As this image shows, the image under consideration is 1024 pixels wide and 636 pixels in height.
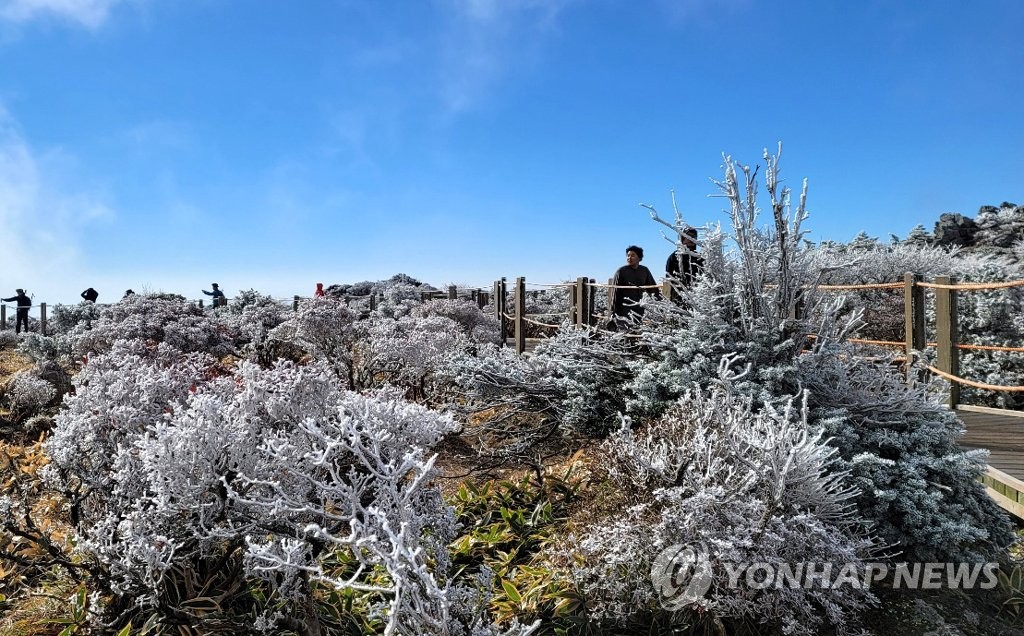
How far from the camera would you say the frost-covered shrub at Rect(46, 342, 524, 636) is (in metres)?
2.75

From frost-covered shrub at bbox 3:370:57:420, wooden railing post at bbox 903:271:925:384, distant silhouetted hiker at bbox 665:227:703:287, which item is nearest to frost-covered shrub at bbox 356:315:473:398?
distant silhouetted hiker at bbox 665:227:703:287

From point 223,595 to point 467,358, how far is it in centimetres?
328

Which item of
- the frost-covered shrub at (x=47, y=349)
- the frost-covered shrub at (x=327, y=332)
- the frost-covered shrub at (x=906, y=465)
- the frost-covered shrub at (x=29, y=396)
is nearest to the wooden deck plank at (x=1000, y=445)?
the frost-covered shrub at (x=906, y=465)

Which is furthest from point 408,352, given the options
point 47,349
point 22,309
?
point 22,309

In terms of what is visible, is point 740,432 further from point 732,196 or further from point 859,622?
point 732,196

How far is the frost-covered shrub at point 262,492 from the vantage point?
108 inches

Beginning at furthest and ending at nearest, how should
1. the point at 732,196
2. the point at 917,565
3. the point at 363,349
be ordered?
the point at 363,349, the point at 732,196, the point at 917,565

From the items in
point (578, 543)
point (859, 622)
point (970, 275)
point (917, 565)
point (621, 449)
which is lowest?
point (859, 622)

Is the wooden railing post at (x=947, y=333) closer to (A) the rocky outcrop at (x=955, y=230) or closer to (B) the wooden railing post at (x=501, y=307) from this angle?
(B) the wooden railing post at (x=501, y=307)

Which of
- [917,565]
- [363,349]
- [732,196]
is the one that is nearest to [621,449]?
[917,565]

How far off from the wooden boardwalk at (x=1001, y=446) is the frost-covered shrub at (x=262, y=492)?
156 inches

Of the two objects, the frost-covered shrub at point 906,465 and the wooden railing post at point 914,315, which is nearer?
the frost-covered shrub at point 906,465

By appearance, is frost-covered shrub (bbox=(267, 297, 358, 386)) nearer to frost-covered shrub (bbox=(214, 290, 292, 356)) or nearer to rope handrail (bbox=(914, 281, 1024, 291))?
frost-covered shrub (bbox=(214, 290, 292, 356))

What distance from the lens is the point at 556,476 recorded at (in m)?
5.52
